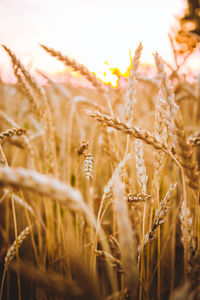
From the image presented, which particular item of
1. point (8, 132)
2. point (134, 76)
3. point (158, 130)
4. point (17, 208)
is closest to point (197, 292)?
point (158, 130)

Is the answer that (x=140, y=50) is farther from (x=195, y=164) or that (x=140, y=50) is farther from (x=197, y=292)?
(x=197, y=292)

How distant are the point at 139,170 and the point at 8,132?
0.48 meters

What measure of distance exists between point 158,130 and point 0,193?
148cm

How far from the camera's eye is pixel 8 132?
0.68m

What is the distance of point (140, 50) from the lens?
55 cm

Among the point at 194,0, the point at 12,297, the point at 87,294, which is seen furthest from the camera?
the point at 194,0

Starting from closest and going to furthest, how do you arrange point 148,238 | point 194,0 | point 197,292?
point 197,292 < point 148,238 < point 194,0

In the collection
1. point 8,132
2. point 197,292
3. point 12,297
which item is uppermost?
point 8,132

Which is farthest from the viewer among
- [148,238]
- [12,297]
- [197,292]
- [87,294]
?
[12,297]

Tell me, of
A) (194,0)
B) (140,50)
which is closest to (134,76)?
(140,50)

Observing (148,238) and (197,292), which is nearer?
(197,292)

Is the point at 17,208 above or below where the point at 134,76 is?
below

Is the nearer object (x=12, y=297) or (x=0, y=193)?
(x=12, y=297)

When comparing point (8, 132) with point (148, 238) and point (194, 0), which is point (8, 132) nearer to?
point (148, 238)
